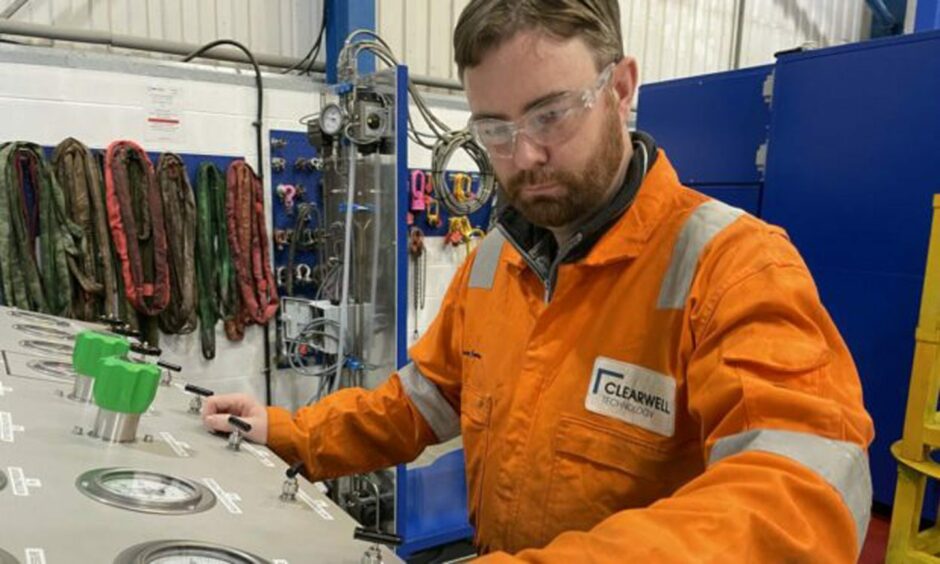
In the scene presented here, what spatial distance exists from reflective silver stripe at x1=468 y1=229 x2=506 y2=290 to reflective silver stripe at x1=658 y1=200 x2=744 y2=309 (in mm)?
349

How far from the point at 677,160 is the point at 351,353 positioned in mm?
1964

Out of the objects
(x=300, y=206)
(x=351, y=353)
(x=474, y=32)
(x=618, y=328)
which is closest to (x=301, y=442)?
(x=618, y=328)

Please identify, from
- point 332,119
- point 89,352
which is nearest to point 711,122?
point 332,119

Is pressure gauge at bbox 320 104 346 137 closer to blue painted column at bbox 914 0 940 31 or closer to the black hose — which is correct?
the black hose

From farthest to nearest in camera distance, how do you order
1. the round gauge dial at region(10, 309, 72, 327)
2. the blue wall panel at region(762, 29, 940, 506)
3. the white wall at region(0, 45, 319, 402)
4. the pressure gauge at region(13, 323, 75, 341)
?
the white wall at region(0, 45, 319, 402) → the blue wall panel at region(762, 29, 940, 506) → the round gauge dial at region(10, 309, 72, 327) → the pressure gauge at region(13, 323, 75, 341)

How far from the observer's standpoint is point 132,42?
302 cm

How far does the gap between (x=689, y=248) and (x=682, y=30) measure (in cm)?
458

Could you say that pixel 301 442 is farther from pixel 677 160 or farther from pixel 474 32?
pixel 677 160

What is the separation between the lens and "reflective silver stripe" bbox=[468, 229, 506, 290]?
119 cm

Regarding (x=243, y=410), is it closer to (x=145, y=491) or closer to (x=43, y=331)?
(x=145, y=491)

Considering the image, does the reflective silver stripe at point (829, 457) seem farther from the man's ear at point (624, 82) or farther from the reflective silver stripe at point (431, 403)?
the reflective silver stripe at point (431, 403)

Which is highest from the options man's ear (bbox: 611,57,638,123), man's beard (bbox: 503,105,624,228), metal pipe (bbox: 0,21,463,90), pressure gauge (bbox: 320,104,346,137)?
metal pipe (bbox: 0,21,463,90)

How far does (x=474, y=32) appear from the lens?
910 mm

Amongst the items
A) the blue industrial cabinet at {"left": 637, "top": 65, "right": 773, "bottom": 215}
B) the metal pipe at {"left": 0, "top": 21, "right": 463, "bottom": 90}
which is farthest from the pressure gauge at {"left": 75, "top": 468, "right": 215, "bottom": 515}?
the blue industrial cabinet at {"left": 637, "top": 65, "right": 773, "bottom": 215}
